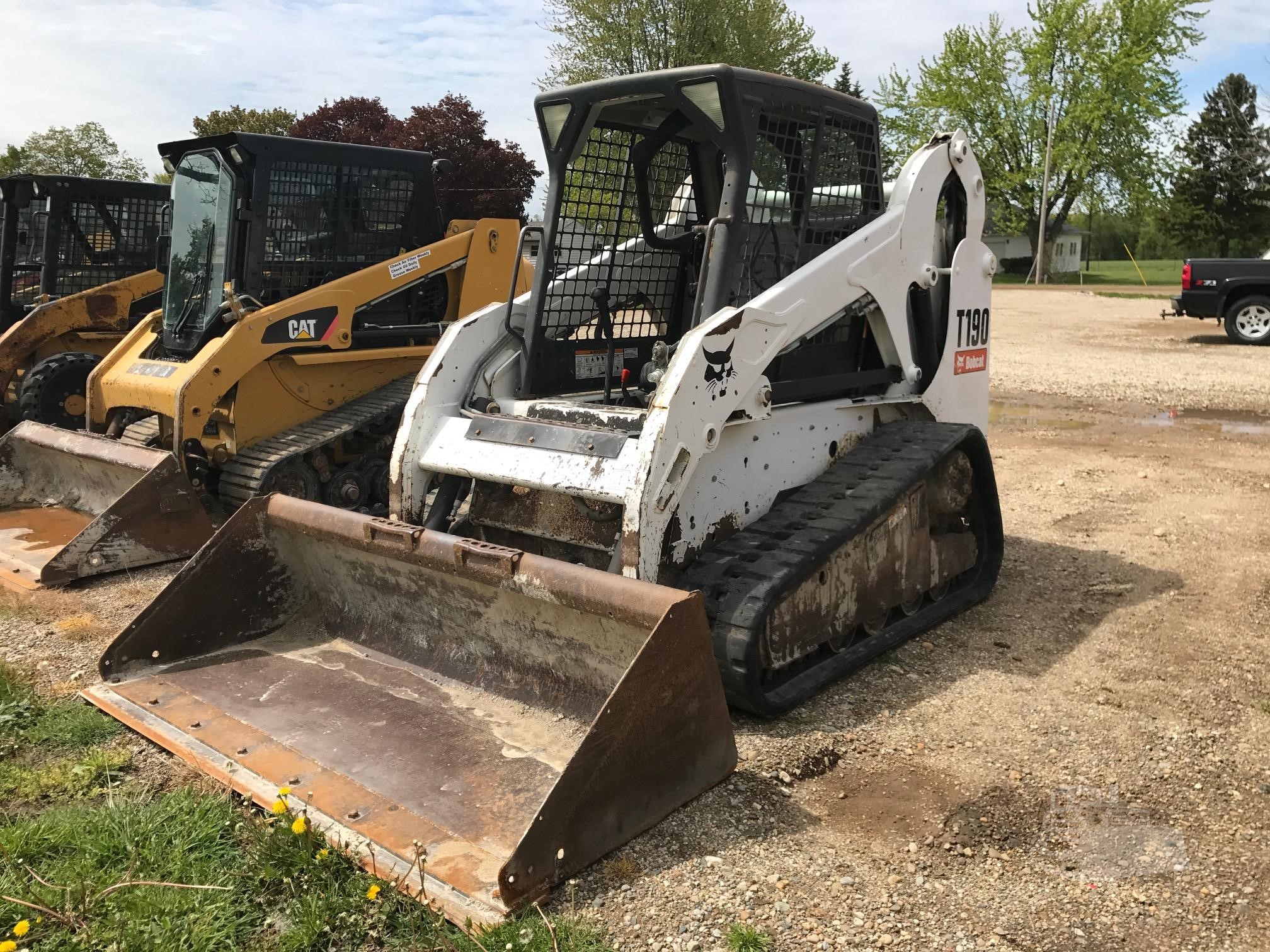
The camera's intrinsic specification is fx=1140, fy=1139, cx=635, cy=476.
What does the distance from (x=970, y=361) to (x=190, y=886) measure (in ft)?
14.5

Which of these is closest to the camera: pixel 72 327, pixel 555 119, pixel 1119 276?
pixel 555 119

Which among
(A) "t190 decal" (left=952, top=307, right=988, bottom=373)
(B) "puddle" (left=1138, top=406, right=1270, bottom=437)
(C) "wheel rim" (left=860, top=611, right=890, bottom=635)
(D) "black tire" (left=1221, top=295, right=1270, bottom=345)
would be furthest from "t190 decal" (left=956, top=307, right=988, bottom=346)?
(D) "black tire" (left=1221, top=295, right=1270, bottom=345)

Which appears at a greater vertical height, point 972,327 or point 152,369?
point 972,327

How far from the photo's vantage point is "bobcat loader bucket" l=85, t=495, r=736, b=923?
9.99 ft

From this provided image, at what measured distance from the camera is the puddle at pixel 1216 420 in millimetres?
10102

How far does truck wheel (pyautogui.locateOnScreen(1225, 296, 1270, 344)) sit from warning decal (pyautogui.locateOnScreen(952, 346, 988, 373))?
12.8 metres

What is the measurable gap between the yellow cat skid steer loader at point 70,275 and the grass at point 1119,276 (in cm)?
2975

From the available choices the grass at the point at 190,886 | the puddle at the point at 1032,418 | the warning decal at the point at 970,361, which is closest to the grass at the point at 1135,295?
the puddle at the point at 1032,418

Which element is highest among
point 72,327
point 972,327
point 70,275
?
point 70,275

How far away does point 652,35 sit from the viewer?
30391mm

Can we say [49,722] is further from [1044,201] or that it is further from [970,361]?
[1044,201]

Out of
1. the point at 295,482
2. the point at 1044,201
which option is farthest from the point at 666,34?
the point at 295,482

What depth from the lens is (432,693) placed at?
160 inches

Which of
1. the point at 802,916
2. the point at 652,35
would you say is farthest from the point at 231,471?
the point at 652,35
